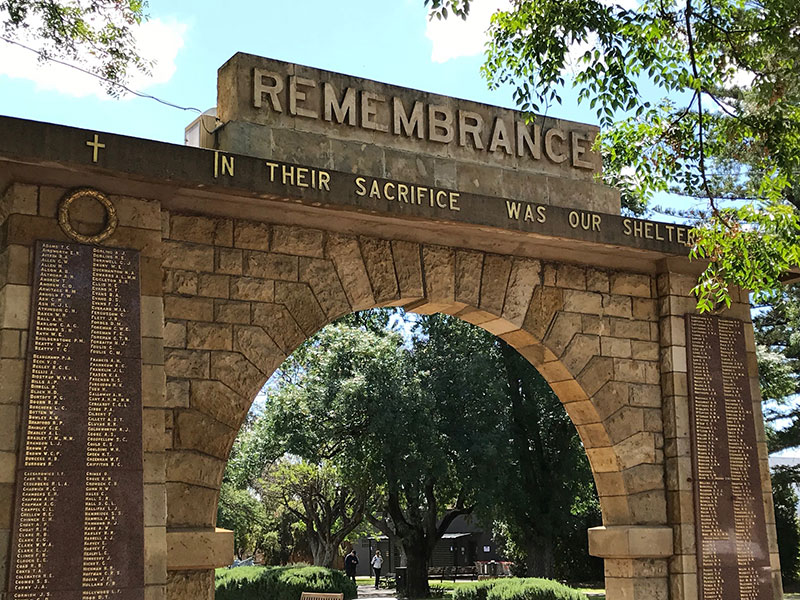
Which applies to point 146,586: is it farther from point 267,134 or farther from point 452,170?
point 452,170

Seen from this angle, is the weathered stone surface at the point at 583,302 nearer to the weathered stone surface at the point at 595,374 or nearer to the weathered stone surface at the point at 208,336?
the weathered stone surface at the point at 595,374

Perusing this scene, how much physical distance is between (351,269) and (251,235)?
782mm

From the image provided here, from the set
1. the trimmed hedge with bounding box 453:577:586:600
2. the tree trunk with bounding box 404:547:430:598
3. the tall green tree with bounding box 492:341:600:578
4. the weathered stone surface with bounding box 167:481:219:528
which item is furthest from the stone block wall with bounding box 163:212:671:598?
the tree trunk with bounding box 404:547:430:598

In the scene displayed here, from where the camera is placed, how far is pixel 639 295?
837 centimetres

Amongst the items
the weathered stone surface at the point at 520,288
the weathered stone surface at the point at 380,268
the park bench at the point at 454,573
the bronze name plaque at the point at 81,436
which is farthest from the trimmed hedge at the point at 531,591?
the park bench at the point at 454,573

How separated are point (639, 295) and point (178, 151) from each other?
422 centimetres

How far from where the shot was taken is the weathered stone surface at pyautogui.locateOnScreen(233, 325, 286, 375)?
6660mm

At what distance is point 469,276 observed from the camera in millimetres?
7613

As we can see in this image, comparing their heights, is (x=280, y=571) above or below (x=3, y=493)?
below

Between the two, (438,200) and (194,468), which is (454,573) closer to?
(438,200)

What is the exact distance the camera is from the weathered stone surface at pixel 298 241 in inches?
273

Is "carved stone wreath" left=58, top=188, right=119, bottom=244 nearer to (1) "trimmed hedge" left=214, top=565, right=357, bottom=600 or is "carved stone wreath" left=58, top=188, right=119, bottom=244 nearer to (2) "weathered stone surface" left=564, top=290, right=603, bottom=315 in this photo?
(2) "weathered stone surface" left=564, top=290, right=603, bottom=315

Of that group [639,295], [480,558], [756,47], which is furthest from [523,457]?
[480,558]

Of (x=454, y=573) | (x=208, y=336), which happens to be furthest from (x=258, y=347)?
(x=454, y=573)
